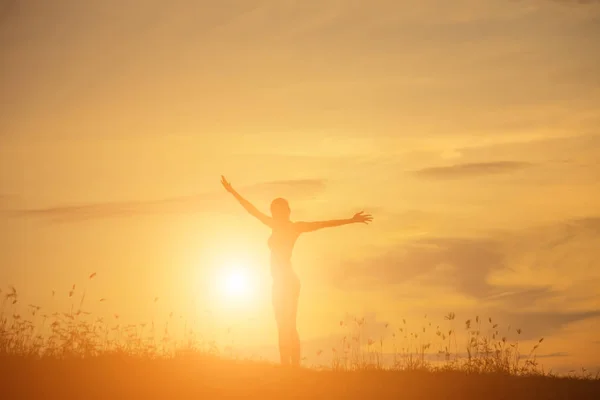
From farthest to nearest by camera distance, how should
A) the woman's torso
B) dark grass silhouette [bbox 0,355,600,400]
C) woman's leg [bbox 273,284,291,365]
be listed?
the woman's torso, woman's leg [bbox 273,284,291,365], dark grass silhouette [bbox 0,355,600,400]

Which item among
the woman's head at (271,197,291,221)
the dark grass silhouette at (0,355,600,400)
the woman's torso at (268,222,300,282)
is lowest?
the dark grass silhouette at (0,355,600,400)

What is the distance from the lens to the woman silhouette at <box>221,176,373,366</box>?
1830 centimetres

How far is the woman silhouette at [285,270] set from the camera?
60.0 ft

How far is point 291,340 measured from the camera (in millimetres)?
18344

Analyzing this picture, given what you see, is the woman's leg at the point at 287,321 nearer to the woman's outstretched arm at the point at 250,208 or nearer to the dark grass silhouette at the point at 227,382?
the dark grass silhouette at the point at 227,382

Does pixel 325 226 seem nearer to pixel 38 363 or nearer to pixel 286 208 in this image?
pixel 286 208

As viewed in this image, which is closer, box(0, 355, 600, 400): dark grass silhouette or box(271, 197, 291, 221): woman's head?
box(0, 355, 600, 400): dark grass silhouette

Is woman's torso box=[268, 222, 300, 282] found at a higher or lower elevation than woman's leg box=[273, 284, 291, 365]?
higher

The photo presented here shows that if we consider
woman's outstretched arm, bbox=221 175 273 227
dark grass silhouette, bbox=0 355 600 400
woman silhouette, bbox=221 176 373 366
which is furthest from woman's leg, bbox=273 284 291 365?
woman's outstretched arm, bbox=221 175 273 227

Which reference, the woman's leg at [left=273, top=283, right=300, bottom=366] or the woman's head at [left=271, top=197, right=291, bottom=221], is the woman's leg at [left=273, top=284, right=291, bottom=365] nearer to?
the woman's leg at [left=273, top=283, right=300, bottom=366]

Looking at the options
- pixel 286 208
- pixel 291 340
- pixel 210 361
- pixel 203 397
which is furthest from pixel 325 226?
pixel 203 397

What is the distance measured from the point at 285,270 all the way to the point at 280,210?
1.31 metres

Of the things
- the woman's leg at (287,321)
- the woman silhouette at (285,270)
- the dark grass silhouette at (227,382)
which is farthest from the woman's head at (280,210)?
the dark grass silhouette at (227,382)

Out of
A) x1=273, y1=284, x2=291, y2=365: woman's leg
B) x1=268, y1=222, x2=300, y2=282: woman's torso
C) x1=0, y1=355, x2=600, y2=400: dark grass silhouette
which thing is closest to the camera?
x1=0, y1=355, x2=600, y2=400: dark grass silhouette
